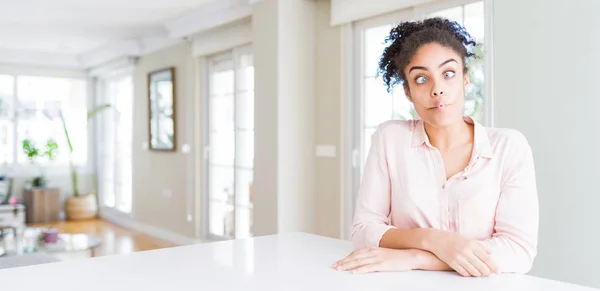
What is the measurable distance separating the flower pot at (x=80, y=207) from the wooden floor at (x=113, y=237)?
23cm

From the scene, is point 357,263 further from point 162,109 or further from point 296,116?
point 162,109

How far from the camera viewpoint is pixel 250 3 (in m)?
4.50

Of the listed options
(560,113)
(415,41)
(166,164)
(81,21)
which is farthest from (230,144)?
(415,41)

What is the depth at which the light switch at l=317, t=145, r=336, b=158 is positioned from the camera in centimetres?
426

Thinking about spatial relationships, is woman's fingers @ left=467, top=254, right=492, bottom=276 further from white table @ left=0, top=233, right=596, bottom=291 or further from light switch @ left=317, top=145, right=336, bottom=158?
light switch @ left=317, top=145, right=336, bottom=158

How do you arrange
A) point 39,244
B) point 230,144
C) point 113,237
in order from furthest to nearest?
1. point 113,237
2. point 230,144
3. point 39,244

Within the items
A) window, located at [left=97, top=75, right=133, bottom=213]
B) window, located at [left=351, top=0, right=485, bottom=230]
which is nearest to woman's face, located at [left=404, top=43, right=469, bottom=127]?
window, located at [left=351, top=0, right=485, bottom=230]

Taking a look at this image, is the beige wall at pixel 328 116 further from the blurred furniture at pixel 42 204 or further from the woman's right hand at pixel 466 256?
the blurred furniture at pixel 42 204

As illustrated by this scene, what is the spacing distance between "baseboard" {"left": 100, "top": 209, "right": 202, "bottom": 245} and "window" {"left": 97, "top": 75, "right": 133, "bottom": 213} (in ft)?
0.33

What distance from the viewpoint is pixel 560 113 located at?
280 centimetres

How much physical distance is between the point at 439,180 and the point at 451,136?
0.42 feet

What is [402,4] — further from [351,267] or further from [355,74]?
[351,267]

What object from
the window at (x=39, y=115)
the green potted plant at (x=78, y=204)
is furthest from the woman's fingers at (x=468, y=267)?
the green potted plant at (x=78, y=204)

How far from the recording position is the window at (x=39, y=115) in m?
7.77
